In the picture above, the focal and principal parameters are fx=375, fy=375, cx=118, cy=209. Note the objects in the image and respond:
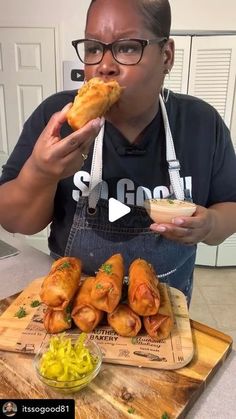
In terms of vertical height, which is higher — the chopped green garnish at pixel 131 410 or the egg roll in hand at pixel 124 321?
the egg roll in hand at pixel 124 321

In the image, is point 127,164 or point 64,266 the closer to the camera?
point 64,266

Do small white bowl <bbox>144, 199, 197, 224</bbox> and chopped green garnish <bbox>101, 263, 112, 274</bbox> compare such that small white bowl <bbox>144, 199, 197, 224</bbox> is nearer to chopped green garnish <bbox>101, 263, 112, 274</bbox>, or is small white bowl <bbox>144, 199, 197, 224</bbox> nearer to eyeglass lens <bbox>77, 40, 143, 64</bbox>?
chopped green garnish <bbox>101, 263, 112, 274</bbox>

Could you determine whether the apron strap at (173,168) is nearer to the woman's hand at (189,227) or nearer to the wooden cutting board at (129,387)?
the woman's hand at (189,227)

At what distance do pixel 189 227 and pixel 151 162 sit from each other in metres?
0.29

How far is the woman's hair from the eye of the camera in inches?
34.0

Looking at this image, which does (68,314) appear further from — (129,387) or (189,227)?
(189,227)

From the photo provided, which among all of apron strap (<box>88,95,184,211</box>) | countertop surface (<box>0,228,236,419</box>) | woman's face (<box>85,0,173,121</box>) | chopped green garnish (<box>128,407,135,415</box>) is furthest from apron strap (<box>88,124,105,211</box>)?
chopped green garnish (<box>128,407,135,415</box>)

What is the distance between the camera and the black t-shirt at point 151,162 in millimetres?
1062

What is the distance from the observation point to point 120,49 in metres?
0.85

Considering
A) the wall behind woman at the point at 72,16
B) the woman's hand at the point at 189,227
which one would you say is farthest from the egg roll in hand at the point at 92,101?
the wall behind woman at the point at 72,16

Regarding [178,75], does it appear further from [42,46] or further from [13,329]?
[13,329]

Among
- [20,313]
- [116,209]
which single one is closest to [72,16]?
[116,209]

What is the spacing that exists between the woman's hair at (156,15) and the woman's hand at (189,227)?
441 mm

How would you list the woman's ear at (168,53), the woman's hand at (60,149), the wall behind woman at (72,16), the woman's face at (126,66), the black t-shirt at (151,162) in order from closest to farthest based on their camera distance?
the woman's hand at (60,149), the woman's face at (126,66), the woman's ear at (168,53), the black t-shirt at (151,162), the wall behind woman at (72,16)
